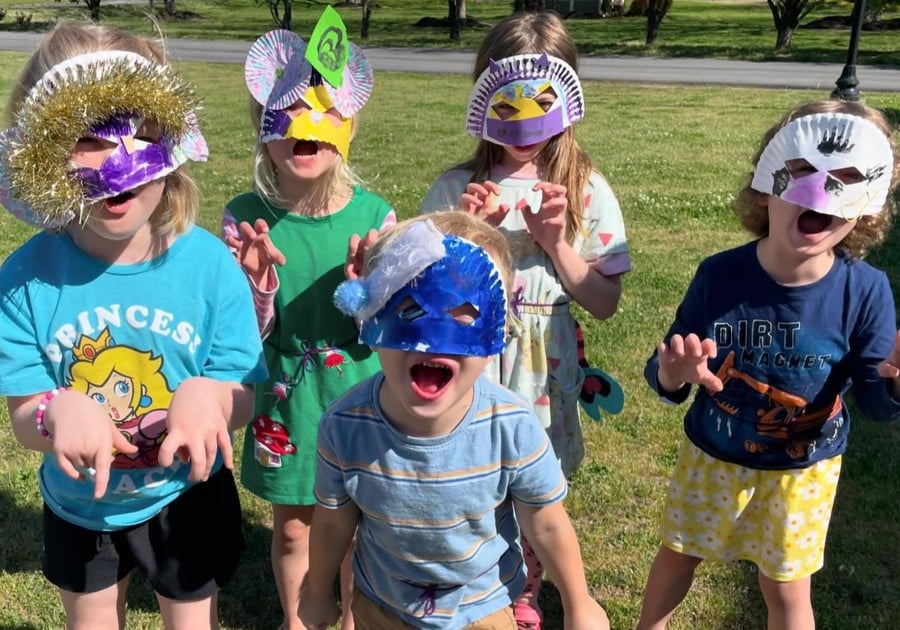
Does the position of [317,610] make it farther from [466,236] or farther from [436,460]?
[466,236]

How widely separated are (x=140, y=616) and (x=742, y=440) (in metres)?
2.31

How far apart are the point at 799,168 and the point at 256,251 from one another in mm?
1536

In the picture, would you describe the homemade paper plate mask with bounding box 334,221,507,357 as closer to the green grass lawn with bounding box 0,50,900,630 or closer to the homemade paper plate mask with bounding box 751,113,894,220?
the green grass lawn with bounding box 0,50,900,630

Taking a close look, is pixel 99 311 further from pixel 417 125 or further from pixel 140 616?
pixel 417 125

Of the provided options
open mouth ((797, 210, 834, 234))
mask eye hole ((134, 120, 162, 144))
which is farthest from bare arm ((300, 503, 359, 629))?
open mouth ((797, 210, 834, 234))

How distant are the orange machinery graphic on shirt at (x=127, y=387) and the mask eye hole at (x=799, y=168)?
5.73 feet

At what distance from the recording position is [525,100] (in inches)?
106

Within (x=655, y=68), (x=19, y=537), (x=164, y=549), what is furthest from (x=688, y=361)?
(x=655, y=68)

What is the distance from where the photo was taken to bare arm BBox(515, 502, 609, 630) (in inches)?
79.2

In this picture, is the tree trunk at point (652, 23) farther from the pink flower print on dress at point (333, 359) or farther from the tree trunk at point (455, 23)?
the pink flower print on dress at point (333, 359)

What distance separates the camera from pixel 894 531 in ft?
12.3

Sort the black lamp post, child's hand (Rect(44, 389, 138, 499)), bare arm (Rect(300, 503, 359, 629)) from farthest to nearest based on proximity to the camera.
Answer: the black lamp post → bare arm (Rect(300, 503, 359, 629)) → child's hand (Rect(44, 389, 138, 499))

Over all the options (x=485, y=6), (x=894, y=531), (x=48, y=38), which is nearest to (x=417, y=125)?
(x=894, y=531)

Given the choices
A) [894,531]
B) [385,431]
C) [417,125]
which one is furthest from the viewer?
[417,125]
